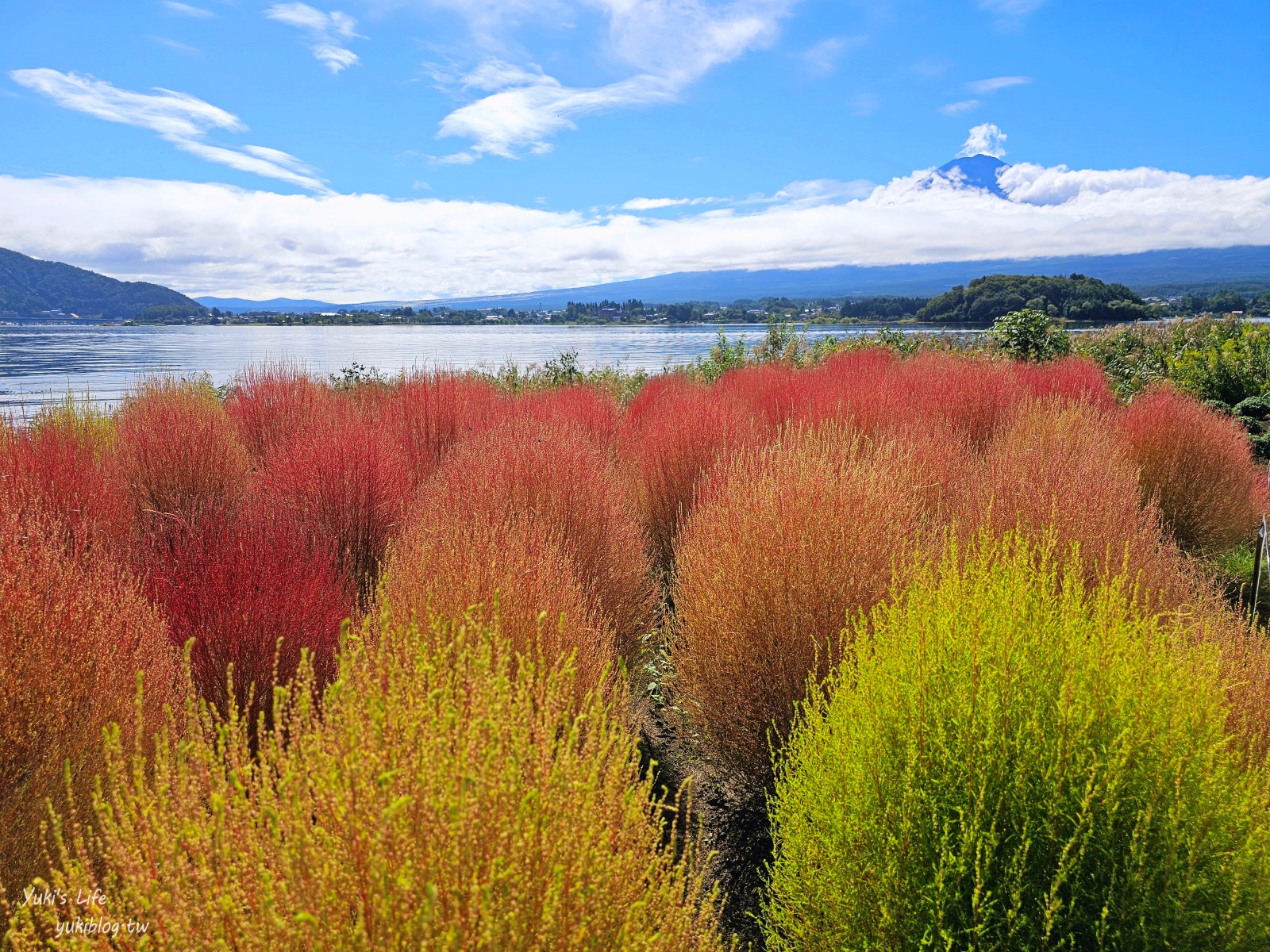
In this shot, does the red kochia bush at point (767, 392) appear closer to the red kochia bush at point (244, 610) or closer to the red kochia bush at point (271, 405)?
the red kochia bush at point (271, 405)

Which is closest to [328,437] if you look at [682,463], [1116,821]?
[682,463]

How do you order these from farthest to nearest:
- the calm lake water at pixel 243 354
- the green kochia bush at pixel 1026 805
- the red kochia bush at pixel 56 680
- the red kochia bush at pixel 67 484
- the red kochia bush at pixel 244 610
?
the calm lake water at pixel 243 354 → the red kochia bush at pixel 67 484 → the red kochia bush at pixel 244 610 → the red kochia bush at pixel 56 680 → the green kochia bush at pixel 1026 805

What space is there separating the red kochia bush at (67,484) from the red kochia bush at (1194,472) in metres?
9.22

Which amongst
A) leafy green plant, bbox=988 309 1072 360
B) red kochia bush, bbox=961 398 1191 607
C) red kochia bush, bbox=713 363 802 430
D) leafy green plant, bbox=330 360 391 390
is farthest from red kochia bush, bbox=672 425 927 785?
leafy green plant, bbox=988 309 1072 360

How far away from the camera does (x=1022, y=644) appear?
2334 millimetres

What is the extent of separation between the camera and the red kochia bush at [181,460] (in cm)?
663

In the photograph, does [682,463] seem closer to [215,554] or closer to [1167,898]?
[215,554]

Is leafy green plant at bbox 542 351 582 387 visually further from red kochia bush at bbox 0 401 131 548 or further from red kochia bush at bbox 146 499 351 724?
red kochia bush at bbox 146 499 351 724

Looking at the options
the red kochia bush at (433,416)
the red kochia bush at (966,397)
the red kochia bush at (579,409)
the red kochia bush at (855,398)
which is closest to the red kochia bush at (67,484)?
the red kochia bush at (433,416)

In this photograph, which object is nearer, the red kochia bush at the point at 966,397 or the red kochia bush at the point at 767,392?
the red kochia bush at the point at 966,397

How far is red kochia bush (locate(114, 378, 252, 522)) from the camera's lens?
6.63 metres

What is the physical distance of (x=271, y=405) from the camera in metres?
9.10

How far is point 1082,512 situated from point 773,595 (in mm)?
2064

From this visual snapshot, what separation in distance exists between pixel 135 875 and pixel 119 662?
1711 mm
